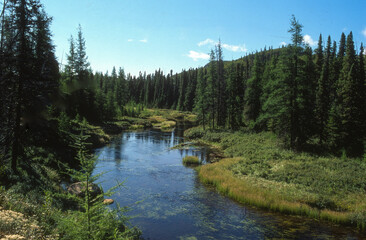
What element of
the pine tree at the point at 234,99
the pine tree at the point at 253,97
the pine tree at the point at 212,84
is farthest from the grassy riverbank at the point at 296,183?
the pine tree at the point at 212,84

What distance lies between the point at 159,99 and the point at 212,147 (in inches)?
3962

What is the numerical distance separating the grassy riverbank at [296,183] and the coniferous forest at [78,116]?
0.72 m

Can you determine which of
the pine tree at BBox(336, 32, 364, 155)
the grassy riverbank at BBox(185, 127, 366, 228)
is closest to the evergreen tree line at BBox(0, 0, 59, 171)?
the grassy riverbank at BBox(185, 127, 366, 228)

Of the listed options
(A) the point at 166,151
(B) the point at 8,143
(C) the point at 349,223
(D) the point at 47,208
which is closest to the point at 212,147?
(A) the point at 166,151

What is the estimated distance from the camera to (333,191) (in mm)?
19156

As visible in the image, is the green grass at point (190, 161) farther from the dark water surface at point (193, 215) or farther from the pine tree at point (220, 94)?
the pine tree at point (220, 94)

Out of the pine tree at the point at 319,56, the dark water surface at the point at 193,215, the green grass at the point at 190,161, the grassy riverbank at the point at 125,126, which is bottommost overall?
the dark water surface at the point at 193,215

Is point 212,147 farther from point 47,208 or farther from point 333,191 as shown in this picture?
point 47,208

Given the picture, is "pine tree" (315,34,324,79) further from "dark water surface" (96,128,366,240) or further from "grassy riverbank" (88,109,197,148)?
"dark water surface" (96,128,366,240)

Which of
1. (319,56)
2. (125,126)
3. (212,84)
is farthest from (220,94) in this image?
(319,56)

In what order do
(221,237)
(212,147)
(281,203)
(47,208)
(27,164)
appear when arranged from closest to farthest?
(47,208) < (221,237) < (281,203) < (27,164) < (212,147)

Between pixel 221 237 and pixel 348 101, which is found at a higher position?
pixel 348 101

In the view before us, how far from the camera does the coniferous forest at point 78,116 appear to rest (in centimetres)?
811

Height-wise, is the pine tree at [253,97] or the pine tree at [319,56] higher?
the pine tree at [319,56]
